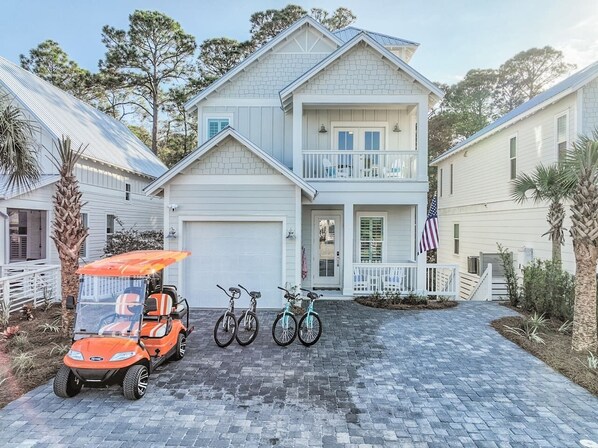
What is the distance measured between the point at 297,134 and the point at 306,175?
1376mm

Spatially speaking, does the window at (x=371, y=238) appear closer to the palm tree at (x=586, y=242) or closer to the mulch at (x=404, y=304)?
the mulch at (x=404, y=304)

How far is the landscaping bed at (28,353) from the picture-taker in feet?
17.1

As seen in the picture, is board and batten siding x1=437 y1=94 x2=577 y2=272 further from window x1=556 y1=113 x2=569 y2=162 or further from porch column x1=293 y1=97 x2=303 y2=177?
porch column x1=293 y1=97 x2=303 y2=177

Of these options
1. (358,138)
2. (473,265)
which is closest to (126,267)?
(358,138)

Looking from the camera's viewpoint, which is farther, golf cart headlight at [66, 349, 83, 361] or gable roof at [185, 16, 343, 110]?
gable roof at [185, 16, 343, 110]

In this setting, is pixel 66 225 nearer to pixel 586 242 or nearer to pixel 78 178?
pixel 78 178

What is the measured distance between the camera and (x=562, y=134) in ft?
36.1

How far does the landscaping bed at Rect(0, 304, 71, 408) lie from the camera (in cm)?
520

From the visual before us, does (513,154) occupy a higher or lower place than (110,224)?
higher

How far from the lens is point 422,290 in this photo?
11.0 m

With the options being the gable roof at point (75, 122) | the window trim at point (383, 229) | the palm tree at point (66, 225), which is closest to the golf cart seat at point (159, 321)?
the palm tree at point (66, 225)

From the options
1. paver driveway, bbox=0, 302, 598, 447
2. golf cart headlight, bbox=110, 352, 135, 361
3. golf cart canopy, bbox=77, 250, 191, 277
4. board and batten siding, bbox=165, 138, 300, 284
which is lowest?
paver driveway, bbox=0, 302, 598, 447

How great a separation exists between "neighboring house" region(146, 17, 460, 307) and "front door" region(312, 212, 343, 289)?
0.12 ft

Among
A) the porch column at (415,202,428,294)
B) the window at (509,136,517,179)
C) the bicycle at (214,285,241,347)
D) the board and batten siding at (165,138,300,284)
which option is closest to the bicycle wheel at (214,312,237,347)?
the bicycle at (214,285,241,347)
